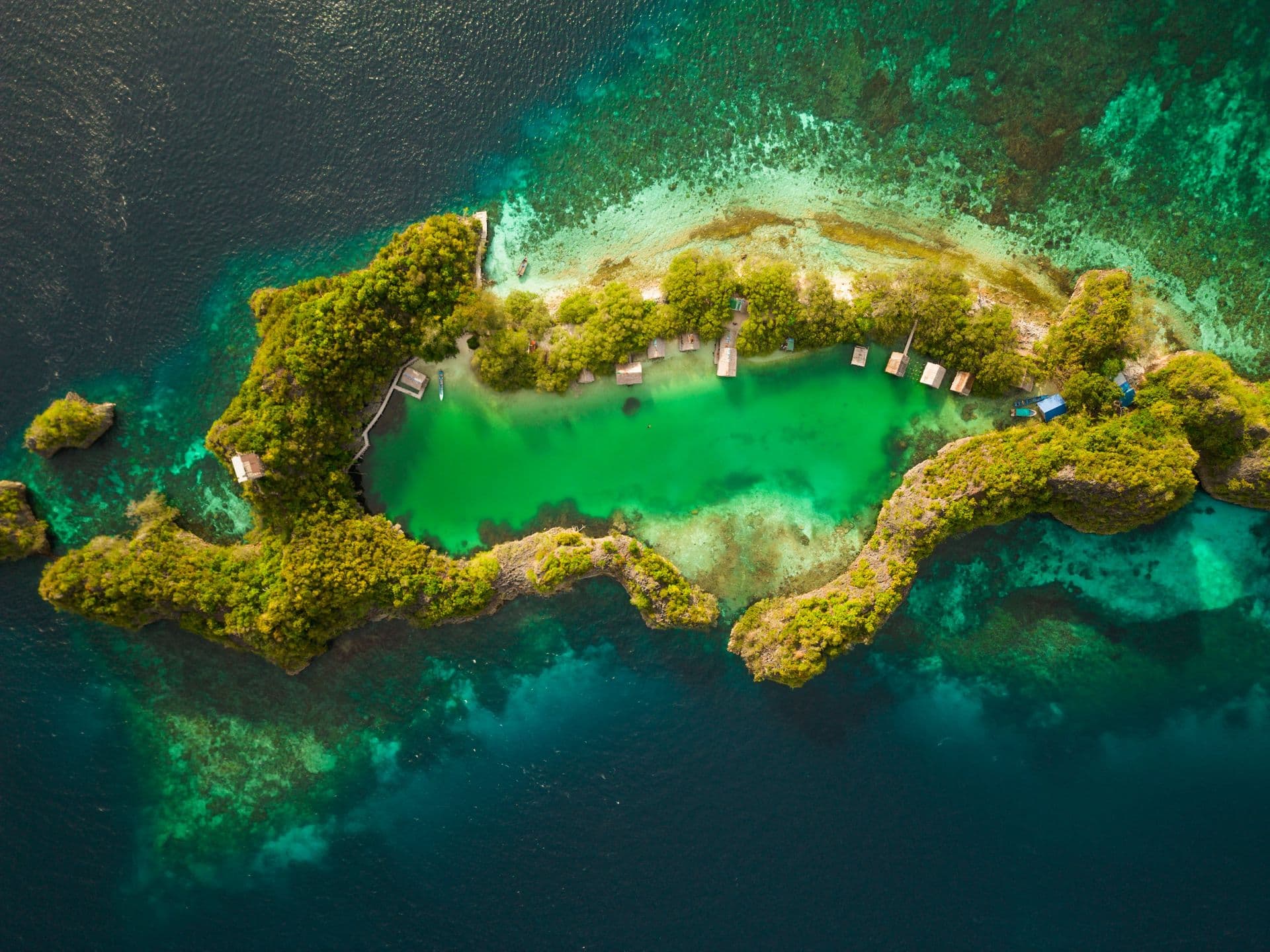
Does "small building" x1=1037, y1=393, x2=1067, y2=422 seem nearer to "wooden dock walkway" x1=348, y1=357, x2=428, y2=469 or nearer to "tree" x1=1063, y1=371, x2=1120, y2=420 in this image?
"tree" x1=1063, y1=371, x2=1120, y2=420

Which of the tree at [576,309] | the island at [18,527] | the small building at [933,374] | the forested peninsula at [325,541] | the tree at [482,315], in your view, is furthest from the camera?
the island at [18,527]

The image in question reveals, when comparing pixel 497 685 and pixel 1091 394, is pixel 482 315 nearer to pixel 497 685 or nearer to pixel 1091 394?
pixel 497 685

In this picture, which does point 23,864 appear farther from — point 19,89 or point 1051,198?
point 1051,198

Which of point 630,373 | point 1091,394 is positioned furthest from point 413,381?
point 1091,394

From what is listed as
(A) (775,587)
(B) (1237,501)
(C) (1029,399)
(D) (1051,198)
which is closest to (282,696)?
(A) (775,587)

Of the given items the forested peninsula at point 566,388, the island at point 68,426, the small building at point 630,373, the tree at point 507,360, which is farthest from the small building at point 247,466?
the small building at point 630,373

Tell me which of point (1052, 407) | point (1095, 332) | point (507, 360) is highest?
point (1095, 332)

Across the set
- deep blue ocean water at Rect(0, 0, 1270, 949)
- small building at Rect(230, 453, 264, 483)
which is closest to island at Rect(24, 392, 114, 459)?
deep blue ocean water at Rect(0, 0, 1270, 949)

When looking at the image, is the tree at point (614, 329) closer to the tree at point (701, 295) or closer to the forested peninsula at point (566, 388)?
the forested peninsula at point (566, 388)
